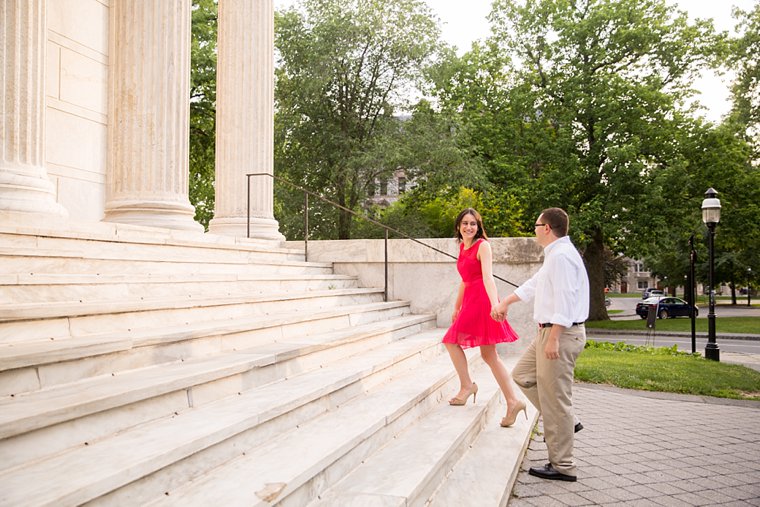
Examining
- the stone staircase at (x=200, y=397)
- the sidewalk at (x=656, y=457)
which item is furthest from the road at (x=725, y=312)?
the stone staircase at (x=200, y=397)

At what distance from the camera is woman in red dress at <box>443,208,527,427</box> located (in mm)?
5320

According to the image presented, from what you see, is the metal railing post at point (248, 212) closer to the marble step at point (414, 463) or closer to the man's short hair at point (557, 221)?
the marble step at point (414, 463)

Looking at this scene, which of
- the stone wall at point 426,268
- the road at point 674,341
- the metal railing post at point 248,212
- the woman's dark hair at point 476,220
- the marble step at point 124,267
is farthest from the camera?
the road at point 674,341

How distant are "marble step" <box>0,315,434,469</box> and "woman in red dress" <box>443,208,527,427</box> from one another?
1290mm

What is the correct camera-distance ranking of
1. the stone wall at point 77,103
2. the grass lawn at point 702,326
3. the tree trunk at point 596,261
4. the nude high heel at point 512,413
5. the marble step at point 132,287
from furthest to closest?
1. the tree trunk at point 596,261
2. the grass lawn at point 702,326
3. the stone wall at point 77,103
4. the nude high heel at point 512,413
5. the marble step at point 132,287

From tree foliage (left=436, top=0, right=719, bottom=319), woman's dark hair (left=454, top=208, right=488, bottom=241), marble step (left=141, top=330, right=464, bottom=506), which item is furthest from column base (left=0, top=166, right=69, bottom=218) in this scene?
tree foliage (left=436, top=0, right=719, bottom=319)

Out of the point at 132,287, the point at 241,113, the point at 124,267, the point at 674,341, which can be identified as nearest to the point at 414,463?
the point at 132,287

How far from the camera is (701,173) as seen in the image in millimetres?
26109

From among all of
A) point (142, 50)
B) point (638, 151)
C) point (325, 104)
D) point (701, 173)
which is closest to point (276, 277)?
point (142, 50)

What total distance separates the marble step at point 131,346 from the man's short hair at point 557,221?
107 inches

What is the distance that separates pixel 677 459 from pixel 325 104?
2322 centimetres

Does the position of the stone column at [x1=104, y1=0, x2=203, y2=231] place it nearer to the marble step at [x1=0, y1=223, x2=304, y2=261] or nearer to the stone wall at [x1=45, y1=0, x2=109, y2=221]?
the marble step at [x1=0, y1=223, x2=304, y2=261]

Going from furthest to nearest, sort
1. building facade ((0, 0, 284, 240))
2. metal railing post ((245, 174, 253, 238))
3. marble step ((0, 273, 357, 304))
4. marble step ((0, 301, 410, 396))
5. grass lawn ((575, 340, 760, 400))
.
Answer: metal railing post ((245, 174, 253, 238)) < grass lawn ((575, 340, 760, 400)) < building facade ((0, 0, 284, 240)) < marble step ((0, 273, 357, 304)) < marble step ((0, 301, 410, 396))

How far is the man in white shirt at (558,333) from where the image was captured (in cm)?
432
